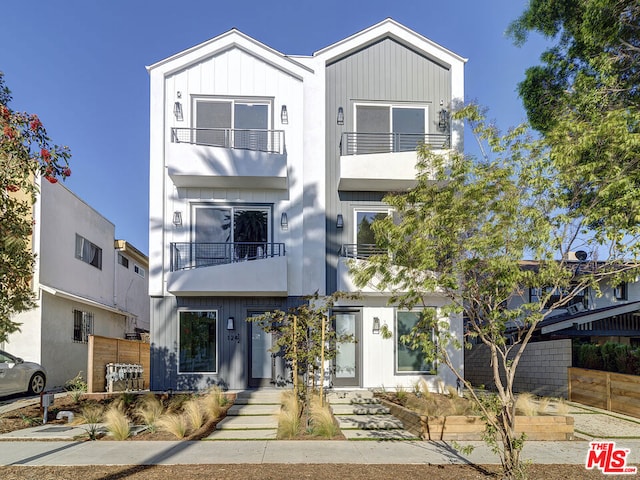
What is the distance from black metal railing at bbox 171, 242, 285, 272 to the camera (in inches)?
570

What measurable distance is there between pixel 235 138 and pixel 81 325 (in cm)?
974

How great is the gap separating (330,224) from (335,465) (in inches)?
327

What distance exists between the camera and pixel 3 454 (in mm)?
8070

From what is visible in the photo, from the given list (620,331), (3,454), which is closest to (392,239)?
(3,454)

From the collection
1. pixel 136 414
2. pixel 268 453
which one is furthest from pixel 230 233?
pixel 268 453

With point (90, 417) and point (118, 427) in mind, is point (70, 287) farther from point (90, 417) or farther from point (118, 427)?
point (118, 427)

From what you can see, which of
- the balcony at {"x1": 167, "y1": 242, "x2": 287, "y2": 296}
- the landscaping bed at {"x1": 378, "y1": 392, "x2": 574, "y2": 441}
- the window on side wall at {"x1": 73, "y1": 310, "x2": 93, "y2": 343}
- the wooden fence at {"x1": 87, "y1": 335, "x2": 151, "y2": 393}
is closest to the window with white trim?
the balcony at {"x1": 167, "y1": 242, "x2": 287, "y2": 296}

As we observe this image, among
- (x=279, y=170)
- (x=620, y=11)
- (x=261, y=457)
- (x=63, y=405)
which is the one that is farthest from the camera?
(x=279, y=170)

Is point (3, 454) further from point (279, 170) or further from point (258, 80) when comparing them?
point (258, 80)

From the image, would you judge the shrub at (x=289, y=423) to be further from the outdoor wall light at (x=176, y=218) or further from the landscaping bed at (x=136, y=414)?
the outdoor wall light at (x=176, y=218)

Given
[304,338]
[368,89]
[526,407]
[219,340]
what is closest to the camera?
[526,407]

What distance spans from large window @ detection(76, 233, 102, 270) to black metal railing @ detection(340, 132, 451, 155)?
1095 cm

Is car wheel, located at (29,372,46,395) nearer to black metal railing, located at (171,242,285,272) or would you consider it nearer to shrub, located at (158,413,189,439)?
black metal railing, located at (171,242,285,272)

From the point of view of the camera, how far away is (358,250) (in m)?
14.8
